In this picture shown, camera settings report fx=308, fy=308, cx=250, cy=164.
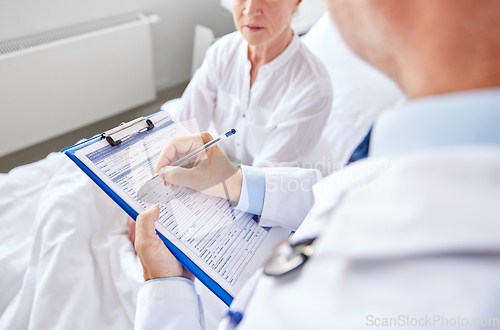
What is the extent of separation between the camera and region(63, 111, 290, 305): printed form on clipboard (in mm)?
481

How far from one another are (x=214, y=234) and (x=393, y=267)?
13.6 inches

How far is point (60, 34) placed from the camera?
1.28 m

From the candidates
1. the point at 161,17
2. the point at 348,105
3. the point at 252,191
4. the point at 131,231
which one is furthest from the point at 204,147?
the point at 161,17

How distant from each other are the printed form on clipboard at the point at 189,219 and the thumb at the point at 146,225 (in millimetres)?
11

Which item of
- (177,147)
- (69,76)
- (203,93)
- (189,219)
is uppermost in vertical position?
(69,76)

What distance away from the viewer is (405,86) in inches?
10.3

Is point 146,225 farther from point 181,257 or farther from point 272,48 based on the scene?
point 272,48

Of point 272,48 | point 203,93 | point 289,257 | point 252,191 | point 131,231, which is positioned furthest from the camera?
point 203,93

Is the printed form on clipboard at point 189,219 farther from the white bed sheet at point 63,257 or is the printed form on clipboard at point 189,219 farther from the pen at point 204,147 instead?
the white bed sheet at point 63,257

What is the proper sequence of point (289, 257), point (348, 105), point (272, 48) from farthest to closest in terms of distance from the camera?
point (348, 105) < point (272, 48) < point (289, 257)

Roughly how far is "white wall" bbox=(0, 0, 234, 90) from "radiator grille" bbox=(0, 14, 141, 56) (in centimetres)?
2

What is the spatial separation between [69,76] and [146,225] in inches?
44.7

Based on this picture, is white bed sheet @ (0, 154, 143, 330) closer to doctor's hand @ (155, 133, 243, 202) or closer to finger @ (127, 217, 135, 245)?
finger @ (127, 217, 135, 245)

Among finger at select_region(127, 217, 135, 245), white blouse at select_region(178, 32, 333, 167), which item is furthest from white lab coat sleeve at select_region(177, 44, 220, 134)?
finger at select_region(127, 217, 135, 245)
